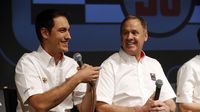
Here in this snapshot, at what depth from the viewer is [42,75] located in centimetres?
283

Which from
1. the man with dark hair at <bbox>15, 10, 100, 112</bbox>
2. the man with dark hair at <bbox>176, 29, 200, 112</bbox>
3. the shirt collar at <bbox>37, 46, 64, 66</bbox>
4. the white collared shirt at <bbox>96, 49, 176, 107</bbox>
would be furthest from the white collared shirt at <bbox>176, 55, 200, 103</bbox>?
the shirt collar at <bbox>37, 46, 64, 66</bbox>

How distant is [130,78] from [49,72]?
0.59 m

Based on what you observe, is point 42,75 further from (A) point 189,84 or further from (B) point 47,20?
(A) point 189,84

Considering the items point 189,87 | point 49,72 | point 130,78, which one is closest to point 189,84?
point 189,87

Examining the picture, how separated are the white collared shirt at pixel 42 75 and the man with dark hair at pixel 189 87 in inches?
32.2

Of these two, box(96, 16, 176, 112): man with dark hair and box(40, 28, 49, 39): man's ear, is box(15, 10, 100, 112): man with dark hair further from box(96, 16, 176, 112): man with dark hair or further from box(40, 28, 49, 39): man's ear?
box(96, 16, 176, 112): man with dark hair

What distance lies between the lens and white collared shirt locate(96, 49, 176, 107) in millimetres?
3008

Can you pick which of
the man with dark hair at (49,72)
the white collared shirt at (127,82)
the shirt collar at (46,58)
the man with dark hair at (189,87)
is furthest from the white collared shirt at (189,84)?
the shirt collar at (46,58)

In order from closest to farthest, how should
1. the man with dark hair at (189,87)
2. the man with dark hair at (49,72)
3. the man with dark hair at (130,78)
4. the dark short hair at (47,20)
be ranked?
the man with dark hair at (49,72) < the dark short hair at (47,20) < the man with dark hair at (130,78) < the man with dark hair at (189,87)

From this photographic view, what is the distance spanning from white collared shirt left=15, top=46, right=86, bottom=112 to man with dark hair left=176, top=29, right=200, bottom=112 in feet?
2.68

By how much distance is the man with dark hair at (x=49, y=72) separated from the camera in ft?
8.80

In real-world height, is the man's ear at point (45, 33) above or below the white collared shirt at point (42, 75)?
above

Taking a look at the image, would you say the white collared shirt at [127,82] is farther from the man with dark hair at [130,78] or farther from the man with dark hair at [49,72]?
the man with dark hair at [49,72]

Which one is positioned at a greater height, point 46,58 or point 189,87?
point 46,58
